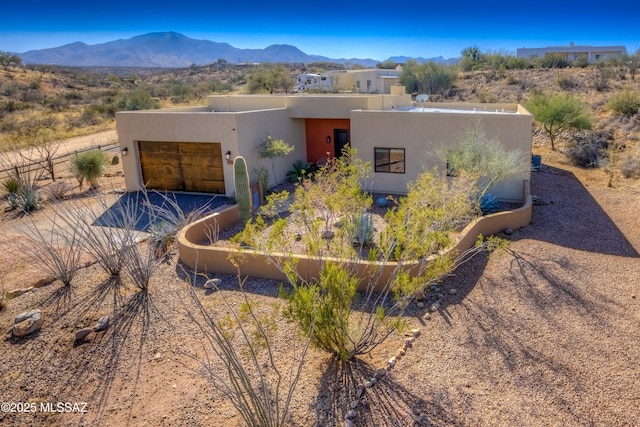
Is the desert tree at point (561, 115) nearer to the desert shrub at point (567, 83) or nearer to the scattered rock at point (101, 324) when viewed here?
the desert shrub at point (567, 83)

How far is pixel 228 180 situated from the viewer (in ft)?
58.3

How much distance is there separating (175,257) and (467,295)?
669 centimetres

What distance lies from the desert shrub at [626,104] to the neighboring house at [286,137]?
13.2m

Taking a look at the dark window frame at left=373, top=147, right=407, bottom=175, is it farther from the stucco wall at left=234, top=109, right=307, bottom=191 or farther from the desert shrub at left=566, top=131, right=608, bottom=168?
the desert shrub at left=566, top=131, right=608, bottom=168

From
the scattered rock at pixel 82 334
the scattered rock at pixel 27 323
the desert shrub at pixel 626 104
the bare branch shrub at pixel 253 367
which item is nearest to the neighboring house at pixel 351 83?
the desert shrub at pixel 626 104

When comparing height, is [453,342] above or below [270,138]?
below

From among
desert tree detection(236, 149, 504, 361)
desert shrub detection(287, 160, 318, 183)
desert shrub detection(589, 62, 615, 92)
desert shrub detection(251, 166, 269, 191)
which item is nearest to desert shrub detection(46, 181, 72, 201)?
desert shrub detection(251, 166, 269, 191)

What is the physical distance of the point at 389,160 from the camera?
17672mm

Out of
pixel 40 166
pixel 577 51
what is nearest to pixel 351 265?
pixel 40 166

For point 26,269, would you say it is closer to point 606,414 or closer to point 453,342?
point 453,342

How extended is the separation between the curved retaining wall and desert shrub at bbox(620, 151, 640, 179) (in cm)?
845

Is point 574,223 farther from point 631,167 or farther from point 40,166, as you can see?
point 40,166

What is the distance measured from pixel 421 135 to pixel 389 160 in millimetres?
1519

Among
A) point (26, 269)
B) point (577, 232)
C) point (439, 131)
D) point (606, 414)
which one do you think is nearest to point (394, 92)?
point (439, 131)
